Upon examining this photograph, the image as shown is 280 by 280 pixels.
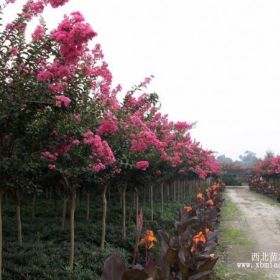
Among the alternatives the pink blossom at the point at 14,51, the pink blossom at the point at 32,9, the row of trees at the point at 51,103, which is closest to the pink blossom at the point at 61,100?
the row of trees at the point at 51,103

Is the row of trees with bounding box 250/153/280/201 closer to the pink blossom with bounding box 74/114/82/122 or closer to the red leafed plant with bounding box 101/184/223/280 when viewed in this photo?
the red leafed plant with bounding box 101/184/223/280

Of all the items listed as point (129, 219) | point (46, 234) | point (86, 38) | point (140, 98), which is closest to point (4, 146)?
point (86, 38)

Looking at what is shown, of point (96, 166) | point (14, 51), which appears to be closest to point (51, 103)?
point (14, 51)

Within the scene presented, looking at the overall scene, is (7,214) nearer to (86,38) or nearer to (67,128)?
(67,128)

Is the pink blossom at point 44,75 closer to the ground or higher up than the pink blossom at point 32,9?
closer to the ground

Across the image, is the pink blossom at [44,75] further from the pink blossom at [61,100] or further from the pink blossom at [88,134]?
the pink blossom at [88,134]

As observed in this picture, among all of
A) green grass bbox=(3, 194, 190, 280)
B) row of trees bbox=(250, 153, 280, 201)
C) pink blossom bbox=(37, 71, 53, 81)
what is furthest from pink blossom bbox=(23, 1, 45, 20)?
row of trees bbox=(250, 153, 280, 201)

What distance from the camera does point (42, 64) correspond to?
13.1ft

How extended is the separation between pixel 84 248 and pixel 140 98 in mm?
2995

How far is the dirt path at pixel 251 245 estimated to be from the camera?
7426 millimetres

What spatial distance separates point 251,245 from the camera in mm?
9930

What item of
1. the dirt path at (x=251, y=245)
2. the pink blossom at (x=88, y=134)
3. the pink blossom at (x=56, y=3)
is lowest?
the dirt path at (x=251, y=245)

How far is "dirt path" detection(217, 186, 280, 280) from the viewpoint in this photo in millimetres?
7426

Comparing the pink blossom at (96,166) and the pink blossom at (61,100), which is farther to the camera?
the pink blossom at (96,166)
